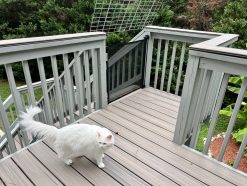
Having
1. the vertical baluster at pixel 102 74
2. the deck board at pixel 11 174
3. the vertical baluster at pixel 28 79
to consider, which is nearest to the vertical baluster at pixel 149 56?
the vertical baluster at pixel 102 74

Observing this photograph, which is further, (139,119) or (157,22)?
(157,22)

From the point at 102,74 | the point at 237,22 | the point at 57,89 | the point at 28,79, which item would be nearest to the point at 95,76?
the point at 102,74

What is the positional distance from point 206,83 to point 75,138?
1168 mm

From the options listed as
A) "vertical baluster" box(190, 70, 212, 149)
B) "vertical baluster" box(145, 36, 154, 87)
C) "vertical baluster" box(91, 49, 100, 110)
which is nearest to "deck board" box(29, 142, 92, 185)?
"vertical baluster" box(91, 49, 100, 110)

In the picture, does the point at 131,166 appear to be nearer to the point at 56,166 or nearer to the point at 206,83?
the point at 56,166

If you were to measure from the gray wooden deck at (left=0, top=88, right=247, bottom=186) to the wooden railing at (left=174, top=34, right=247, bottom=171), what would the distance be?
15 cm

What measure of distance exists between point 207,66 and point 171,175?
3.09 ft

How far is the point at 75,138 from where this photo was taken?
1.61m

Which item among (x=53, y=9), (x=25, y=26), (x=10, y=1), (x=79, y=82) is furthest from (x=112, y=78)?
(x=10, y=1)

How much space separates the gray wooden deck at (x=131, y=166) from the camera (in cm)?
163

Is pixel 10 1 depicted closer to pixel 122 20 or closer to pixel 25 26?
pixel 25 26

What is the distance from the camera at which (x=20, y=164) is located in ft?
5.71

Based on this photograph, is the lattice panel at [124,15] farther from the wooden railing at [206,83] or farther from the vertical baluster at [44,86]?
the wooden railing at [206,83]

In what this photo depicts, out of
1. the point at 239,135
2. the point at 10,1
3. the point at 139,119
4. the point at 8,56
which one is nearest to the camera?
the point at 8,56
